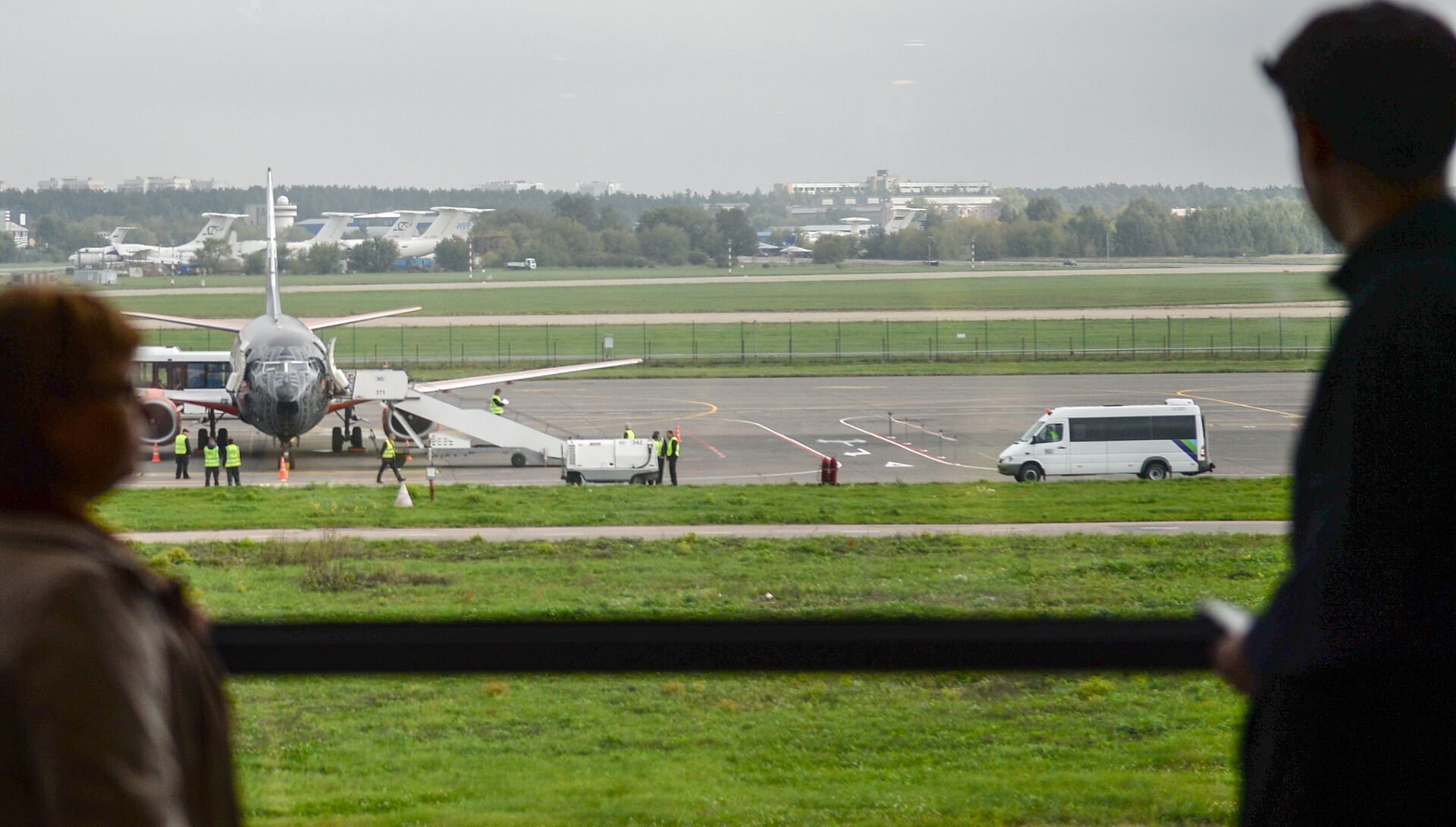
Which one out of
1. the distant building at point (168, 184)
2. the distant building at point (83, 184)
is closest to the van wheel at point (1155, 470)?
the distant building at point (168, 184)

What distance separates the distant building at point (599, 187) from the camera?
16.7ft

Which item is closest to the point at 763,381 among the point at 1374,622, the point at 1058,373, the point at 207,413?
the point at 207,413

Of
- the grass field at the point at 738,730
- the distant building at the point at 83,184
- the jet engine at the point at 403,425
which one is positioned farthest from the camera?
the jet engine at the point at 403,425

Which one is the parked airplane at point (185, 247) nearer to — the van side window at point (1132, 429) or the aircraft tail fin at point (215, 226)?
the aircraft tail fin at point (215, 226)

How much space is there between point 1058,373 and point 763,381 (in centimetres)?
1393

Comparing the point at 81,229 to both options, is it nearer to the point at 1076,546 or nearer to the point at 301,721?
the point at 301,721

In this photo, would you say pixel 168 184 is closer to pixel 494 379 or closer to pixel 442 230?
pixel 442 230

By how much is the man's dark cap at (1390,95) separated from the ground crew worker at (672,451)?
14.9 m

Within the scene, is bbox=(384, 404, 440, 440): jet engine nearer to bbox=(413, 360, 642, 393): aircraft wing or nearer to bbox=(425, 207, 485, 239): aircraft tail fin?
bbox=(413, 360, 642, 393): aircraft wing

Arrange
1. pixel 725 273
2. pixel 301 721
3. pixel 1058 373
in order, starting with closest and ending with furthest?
pixel 301 721
pixel 725 273
pixel 1058 373

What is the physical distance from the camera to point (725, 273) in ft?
20.2

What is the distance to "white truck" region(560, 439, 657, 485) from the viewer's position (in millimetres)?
15781

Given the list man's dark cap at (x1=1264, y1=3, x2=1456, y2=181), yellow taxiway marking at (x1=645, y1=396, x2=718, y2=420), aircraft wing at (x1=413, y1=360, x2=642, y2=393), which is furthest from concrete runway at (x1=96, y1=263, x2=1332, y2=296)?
aircraft wing at (x1=413, y1=360, x2=642, y2=393)

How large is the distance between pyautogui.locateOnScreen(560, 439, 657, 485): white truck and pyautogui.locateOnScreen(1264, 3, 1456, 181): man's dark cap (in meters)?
14.0
